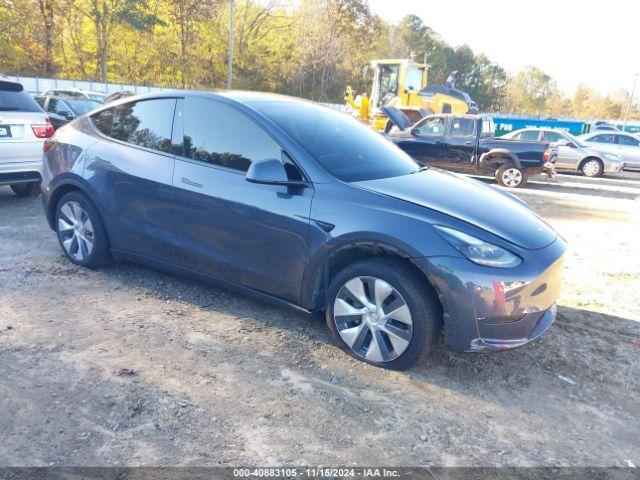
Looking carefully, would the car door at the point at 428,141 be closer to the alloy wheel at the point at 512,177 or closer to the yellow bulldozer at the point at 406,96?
the alloy wheel at the point at 512,177

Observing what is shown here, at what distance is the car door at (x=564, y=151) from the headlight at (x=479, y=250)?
1490cm

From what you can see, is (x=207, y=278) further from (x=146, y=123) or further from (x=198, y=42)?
(x=198, y=42)

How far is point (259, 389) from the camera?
3.05 meters

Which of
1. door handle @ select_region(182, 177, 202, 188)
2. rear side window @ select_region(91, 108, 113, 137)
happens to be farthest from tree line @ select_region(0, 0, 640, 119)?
door handle @ select_region(182, 177, 202, 188)

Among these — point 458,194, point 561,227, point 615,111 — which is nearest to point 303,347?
point 458,194

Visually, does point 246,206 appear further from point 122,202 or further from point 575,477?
point 575,477

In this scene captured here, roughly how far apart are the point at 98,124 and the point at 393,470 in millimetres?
3960

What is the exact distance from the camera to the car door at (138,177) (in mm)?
4082

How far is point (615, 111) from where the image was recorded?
7719cm

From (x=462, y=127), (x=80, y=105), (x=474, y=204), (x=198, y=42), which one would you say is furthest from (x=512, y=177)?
(x=198, y=42)

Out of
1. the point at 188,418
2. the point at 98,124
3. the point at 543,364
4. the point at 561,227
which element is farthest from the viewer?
the point at 561,227

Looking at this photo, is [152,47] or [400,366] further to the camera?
[152,47]

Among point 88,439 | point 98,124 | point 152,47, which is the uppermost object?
point 152,47

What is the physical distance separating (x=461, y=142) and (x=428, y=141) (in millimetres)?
832
